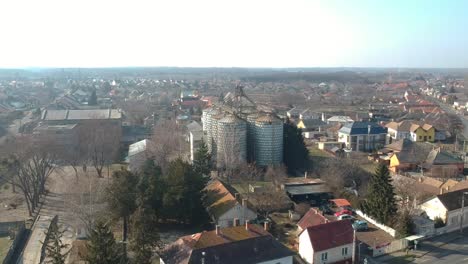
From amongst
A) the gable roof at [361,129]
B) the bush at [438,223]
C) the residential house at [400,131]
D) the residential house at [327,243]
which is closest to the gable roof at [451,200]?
the bush at [438,223]

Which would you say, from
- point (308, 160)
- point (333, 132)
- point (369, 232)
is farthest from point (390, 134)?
point (369, 232)

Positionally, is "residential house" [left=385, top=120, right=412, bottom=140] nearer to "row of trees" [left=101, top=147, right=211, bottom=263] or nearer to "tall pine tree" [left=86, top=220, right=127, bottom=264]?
"row of trees" [left=101, top=147, right=211, bottom=263]

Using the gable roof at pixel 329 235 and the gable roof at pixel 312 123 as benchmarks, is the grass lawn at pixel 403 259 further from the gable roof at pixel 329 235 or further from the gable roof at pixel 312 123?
the gable roof at pixel 312 123

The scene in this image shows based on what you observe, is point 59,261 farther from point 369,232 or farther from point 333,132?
point 333,132

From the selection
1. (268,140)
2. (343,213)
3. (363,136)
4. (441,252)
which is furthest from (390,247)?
(363,136)

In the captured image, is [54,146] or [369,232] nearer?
[369,232]

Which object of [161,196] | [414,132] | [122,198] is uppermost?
[122,198]

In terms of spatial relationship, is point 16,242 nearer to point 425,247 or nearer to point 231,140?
point 231,140
